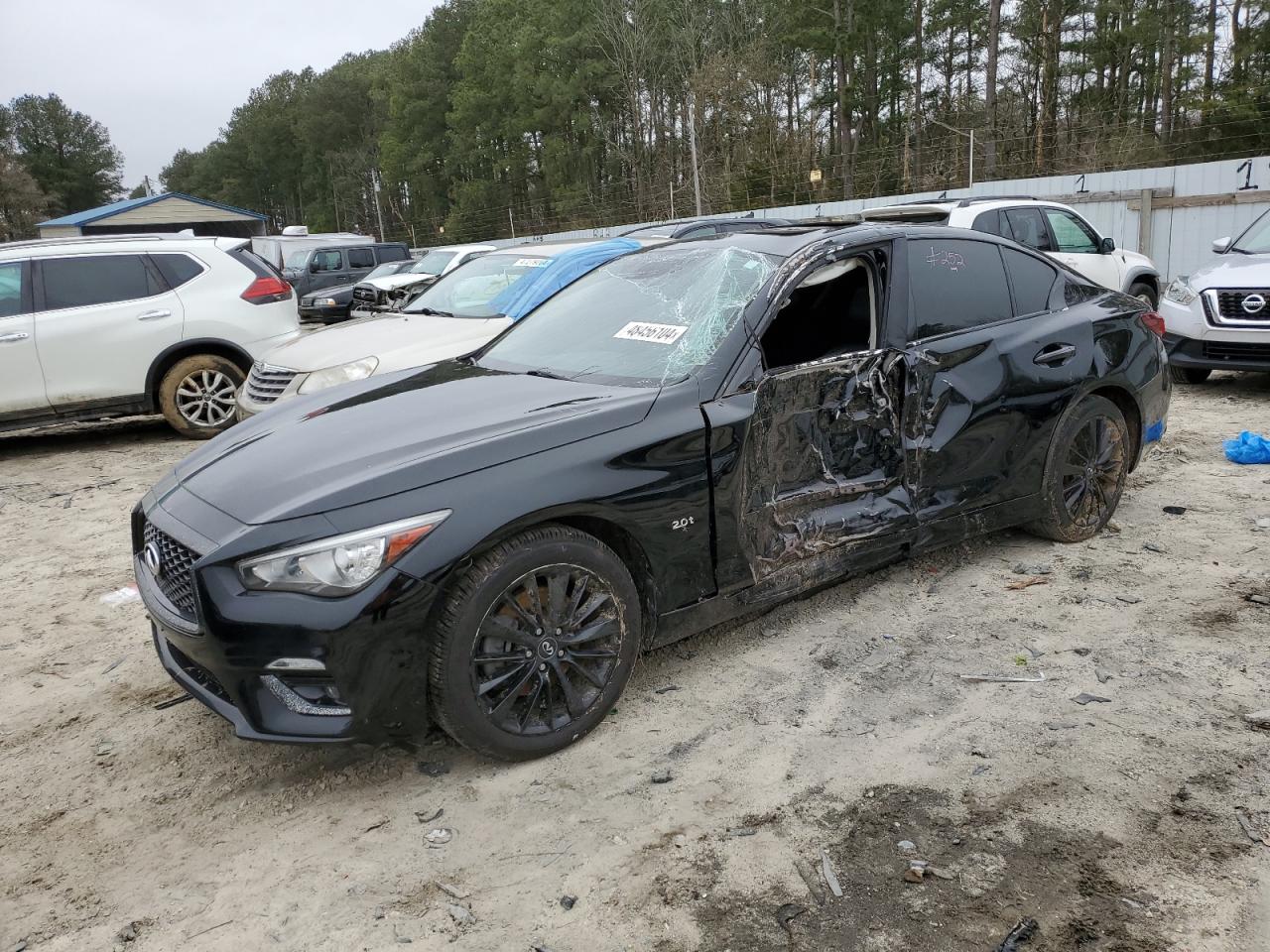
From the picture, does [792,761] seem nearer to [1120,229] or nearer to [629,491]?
[629,491]

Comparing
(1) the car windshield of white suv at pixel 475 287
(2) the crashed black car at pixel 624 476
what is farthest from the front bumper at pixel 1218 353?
(1) the car windshield of white suv at pixel 475 287

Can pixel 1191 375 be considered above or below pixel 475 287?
below

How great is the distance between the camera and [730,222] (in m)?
12.0

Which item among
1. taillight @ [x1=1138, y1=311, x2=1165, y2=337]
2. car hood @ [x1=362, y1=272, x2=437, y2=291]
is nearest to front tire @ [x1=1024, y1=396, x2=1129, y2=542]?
taillight @ [x1=1138, y1=311, x2=1165, y2=337]

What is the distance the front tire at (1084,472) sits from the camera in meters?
4.70

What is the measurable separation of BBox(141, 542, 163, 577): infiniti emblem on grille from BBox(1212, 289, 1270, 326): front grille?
27.6 feet

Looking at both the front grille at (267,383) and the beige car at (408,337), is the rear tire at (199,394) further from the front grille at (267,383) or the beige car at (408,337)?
the front grille at (267,383)

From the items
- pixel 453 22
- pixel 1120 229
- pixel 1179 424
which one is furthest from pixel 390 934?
pixel 453 22

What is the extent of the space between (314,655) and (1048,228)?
32.0 ft

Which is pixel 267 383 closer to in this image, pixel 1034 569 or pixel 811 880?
pixel 1034 569

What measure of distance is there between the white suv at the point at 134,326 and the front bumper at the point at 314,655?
649 centimetres

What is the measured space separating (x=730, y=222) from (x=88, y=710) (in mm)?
9769

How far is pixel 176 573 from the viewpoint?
3072 mm

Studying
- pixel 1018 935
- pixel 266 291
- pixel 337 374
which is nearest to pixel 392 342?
pixel 337 374
